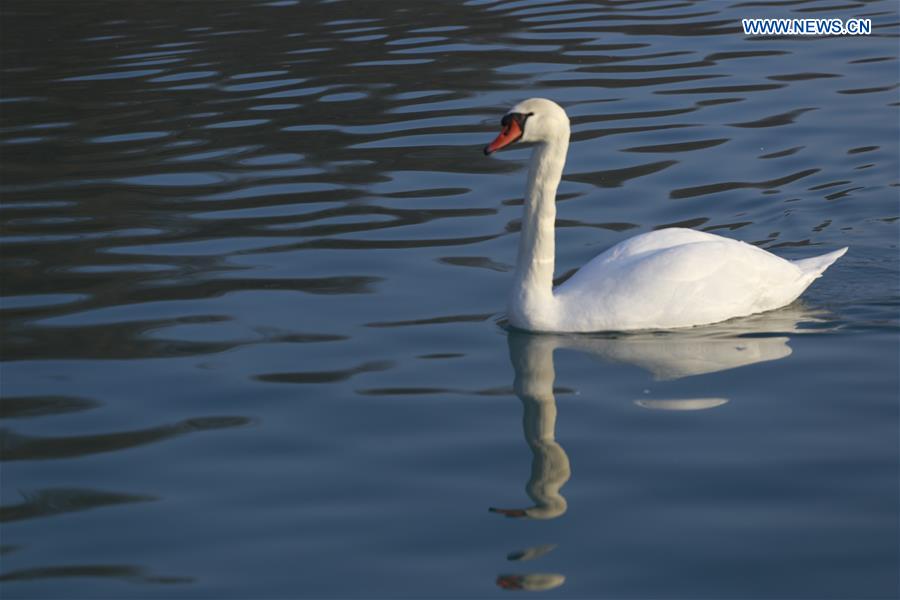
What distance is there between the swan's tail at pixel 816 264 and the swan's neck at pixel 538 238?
1.70m

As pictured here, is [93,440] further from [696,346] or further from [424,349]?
[696,346]

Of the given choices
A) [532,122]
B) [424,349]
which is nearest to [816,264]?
[532,122]

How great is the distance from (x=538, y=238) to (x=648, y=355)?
3.32ft

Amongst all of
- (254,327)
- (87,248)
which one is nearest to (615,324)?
(254,327)

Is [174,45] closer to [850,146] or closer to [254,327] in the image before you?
[850,146]

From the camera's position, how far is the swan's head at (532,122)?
8.68 meters

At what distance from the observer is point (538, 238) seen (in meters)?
9.06

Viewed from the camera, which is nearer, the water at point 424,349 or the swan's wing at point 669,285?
the water at point 424,349

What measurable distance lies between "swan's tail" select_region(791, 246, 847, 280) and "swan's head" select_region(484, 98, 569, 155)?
191cm

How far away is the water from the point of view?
6.39 m

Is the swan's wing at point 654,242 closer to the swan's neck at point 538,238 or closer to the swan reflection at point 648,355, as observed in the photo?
the swan's neck at point 538,238

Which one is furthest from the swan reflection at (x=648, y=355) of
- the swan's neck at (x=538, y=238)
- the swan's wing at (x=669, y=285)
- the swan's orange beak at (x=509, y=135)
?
A: the swan's orange beak at (x=509, y=135)

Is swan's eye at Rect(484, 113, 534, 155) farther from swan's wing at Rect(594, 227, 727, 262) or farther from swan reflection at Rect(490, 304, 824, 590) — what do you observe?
swan reflection at Rect(490, 304, 824, 590)

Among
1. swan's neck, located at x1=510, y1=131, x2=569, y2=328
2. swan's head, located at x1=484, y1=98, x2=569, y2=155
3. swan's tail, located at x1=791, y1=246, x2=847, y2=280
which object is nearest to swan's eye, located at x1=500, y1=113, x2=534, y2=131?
swan's head, located at x1=484, y1=98, x2=569, y2=155
